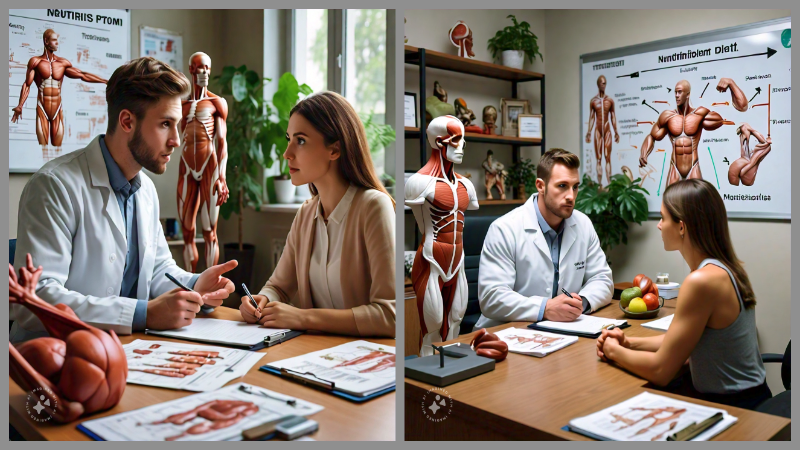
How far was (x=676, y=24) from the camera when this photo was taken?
2.36 ft

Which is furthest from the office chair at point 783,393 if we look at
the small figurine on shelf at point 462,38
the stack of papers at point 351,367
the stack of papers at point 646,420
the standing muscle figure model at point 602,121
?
the small figurine on shelf at point 462,38

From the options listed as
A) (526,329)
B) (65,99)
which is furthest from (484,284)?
(65,99)

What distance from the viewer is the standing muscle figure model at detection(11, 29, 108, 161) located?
0.53 m

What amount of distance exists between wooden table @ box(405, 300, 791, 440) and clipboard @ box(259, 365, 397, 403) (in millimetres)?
83

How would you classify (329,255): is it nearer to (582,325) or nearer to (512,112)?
(512,112)

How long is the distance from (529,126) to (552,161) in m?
0.07

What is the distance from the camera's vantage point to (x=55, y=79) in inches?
21.3

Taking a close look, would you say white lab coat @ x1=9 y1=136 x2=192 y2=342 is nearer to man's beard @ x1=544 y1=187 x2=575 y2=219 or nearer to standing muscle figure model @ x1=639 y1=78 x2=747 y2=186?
man's beard @ x1=544 y1=187 x2=575 y2=219

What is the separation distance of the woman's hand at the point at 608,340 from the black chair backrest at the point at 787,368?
0.22 metres

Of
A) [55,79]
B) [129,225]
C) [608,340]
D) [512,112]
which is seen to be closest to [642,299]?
[608,340]

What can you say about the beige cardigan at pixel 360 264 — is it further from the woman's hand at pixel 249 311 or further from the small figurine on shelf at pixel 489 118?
the small figurine on shelf at pixel 489 118

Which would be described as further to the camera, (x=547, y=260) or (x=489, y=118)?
(x=547, y=260)

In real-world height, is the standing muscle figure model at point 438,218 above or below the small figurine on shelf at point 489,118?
below

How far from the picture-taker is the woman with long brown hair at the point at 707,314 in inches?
25.2
